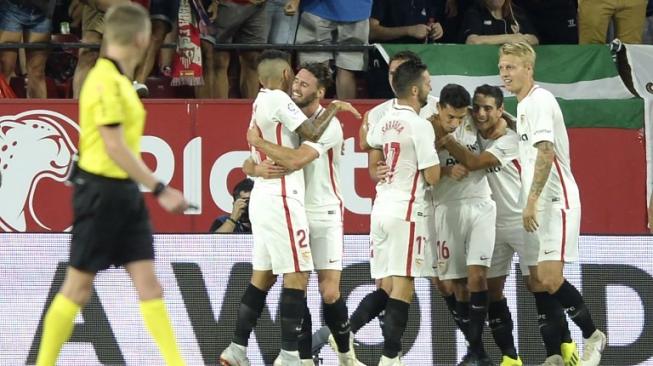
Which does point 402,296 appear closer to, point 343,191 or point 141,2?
point 343,191

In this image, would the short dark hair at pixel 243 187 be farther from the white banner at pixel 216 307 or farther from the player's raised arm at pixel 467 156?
the player's raised arm at pixel 467 156

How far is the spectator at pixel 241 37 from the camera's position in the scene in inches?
571

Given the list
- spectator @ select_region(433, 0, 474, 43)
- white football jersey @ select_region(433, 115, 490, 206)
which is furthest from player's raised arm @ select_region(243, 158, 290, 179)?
spectator @ select_region(433, 0, 474, 43)

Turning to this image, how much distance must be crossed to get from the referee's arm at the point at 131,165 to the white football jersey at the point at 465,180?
3.53 meters

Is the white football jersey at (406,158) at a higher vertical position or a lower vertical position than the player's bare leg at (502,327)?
higher

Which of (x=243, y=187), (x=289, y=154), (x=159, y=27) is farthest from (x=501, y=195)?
(x=159, y=27)

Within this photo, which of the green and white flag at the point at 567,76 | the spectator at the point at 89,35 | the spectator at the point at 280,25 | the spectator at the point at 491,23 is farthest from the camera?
the spectator at the point at 491,23

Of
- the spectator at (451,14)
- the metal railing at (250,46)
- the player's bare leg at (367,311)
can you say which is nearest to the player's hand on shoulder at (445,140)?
the player's bare leg at (367,311)

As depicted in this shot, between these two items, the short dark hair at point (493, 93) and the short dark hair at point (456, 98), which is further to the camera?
the short dark hair at point (493, 93)

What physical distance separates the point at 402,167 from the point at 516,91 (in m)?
1.04

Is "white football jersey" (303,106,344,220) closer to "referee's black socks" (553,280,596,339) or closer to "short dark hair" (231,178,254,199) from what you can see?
"referee's black socks" (553,280,596,339)

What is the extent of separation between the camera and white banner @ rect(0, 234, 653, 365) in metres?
11.4

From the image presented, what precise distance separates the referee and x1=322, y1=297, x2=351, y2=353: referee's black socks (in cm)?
246

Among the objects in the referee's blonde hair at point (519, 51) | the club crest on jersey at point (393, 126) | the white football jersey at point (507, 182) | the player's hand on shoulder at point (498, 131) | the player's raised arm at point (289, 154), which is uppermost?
the referee's blonde hair at point (519, 51)
